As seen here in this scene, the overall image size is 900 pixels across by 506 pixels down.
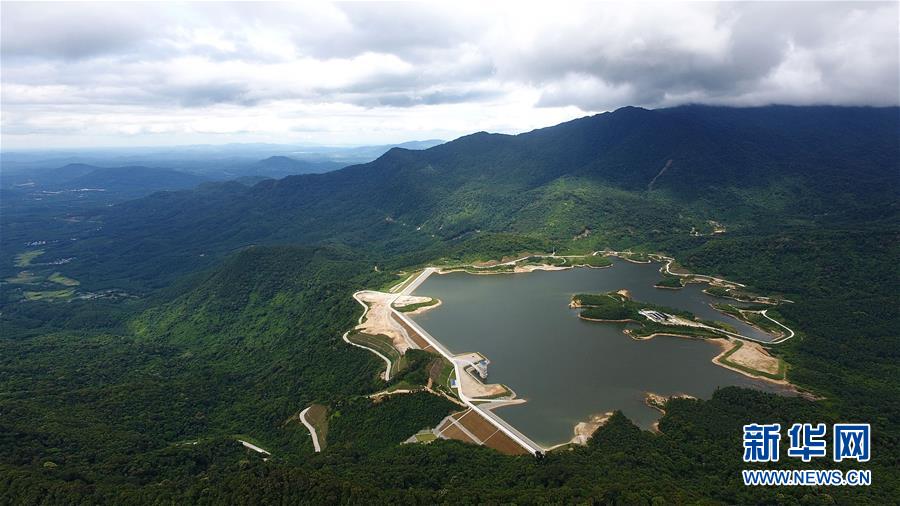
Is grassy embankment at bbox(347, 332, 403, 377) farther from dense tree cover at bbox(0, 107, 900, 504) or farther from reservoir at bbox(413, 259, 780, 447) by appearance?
reservoir at bbox(413, 259, 780, 447)

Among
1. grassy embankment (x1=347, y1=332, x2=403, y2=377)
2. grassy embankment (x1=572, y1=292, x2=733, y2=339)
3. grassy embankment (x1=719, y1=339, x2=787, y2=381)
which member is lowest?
grassy embankment (x1=719, y1=339, x2=787, y2=381)

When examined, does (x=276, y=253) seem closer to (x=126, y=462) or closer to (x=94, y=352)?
(x=94, y=352)

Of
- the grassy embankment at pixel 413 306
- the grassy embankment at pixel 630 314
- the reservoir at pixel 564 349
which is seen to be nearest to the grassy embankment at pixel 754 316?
the reservoir at pixel 564 349

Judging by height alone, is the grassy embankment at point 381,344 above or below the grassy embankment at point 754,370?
above

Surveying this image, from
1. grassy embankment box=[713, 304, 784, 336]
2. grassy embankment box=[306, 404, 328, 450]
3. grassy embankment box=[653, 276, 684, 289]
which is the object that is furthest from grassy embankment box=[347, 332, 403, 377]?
grassy embankment box=[653, 276, 684, 289]

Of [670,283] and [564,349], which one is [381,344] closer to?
[564,349]

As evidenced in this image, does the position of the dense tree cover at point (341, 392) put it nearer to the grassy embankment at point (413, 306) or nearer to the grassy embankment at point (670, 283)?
the grassy embankment at point (413, 306)

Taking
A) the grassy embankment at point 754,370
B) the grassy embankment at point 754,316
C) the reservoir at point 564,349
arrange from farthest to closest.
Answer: the grassy embankment at point 754,316 → the grassy embankment at point 754,370 → the reservoir at point 564,349

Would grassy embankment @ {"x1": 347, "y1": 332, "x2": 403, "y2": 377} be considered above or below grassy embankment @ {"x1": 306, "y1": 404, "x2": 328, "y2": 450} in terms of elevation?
above
